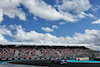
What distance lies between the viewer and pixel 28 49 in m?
53.9

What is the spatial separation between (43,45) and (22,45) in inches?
414

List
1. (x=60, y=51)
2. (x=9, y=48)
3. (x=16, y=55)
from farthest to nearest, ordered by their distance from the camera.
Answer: (x=60, y=51) < (x=9, y=48) < (x=16, y=55)

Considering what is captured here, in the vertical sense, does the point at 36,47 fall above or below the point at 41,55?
above

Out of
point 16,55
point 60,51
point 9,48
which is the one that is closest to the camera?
point 16,55

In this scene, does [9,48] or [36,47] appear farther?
[36,47]

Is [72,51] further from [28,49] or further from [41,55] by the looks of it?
[28,49]

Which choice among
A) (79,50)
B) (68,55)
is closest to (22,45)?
(68,55)

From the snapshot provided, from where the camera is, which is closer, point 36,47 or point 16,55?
point 16,55

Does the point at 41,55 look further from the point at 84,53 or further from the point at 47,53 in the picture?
the point at 84,53

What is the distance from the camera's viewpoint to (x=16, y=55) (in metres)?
48.3

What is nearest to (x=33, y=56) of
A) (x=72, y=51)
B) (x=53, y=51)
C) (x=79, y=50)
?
(x=53, y=51)

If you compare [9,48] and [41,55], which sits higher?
[9,48]

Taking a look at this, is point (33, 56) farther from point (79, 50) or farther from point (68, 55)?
point (79, 50)

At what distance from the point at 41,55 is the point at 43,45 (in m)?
6.27
